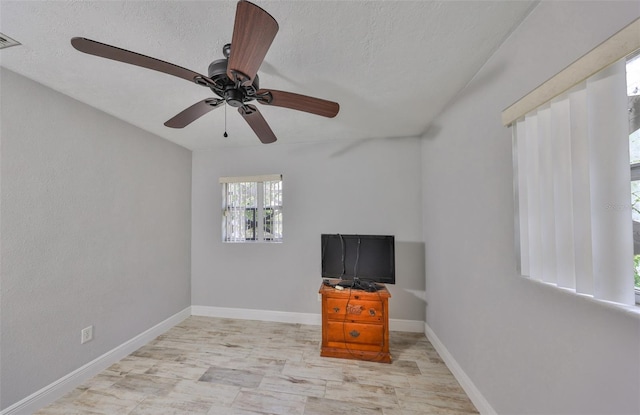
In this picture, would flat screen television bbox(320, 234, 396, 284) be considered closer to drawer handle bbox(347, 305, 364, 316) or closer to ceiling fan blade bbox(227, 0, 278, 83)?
drawer handle bbox(347, 305, 364, 316)

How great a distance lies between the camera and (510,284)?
1328mm

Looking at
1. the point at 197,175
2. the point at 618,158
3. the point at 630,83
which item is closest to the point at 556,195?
the point at 618,158

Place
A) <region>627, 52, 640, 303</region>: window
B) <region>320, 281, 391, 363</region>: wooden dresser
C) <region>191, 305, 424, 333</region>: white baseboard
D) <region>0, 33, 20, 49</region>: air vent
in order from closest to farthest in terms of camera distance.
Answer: <region>627, 52, 640, 303</region>: window
<region>0, 33, 20, 49</region>: air vent
<region>320, 281, 391, 363</region>: wooden dresser
<region>191, 305, 424, 333</region>: white baseboard

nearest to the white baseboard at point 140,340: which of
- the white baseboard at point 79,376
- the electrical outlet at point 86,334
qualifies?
the white baseboard at point 79,376

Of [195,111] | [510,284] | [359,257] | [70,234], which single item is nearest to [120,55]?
[195,111]

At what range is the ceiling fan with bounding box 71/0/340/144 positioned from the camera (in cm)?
86

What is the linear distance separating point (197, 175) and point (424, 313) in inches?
144

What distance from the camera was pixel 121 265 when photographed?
2350 millimetres

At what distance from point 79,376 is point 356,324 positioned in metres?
2.48

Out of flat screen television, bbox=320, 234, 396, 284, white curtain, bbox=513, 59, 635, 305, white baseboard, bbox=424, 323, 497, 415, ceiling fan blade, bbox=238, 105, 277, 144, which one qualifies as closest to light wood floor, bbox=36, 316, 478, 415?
white baseboard, bbox=424, 323, 497, 415

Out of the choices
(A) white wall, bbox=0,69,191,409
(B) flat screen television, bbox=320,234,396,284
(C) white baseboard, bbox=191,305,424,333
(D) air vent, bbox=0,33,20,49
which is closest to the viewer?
(D) air vent, bbox=0,33,20,49

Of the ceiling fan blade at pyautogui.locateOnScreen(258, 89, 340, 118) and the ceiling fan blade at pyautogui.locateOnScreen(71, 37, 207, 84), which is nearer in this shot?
the ceiling fan blade at pyautogui.locateOnScreen(71, 37, 207, 84)

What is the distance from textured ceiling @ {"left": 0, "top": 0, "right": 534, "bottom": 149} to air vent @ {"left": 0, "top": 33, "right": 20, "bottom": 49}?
34 millimetres

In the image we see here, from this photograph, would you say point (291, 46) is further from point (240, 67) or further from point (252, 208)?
point (252, 208)
